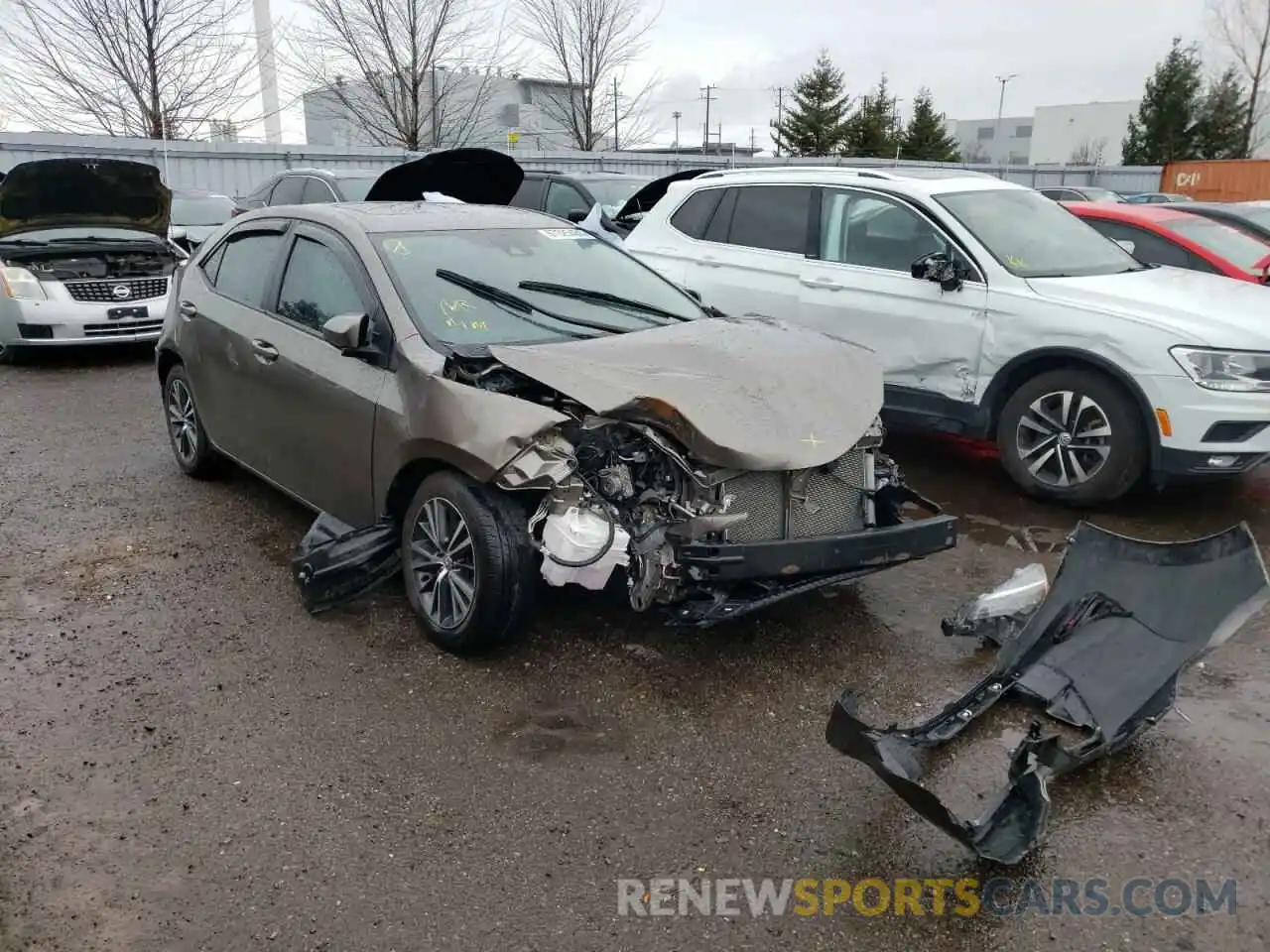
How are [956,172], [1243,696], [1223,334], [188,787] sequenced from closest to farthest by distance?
[188,787] → [1243,696] → [1223,334] → [956,172]

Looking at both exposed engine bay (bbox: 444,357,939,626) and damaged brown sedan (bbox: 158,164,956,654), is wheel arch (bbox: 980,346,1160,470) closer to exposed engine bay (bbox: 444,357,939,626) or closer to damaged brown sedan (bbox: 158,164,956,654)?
damaged brown sedan (bbox: 158,164,956,654)

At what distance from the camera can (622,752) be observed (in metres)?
3.49

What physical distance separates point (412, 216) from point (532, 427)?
1.84 m

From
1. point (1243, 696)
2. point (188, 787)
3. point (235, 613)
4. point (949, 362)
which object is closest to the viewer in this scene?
point (188, 787)

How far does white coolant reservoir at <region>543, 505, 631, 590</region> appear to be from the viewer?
145 inches

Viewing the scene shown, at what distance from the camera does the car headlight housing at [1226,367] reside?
5.27 meters

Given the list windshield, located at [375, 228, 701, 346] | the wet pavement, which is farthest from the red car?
windshield, located at [375, 228, 701, 346]

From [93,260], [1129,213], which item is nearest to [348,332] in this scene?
[93,260]

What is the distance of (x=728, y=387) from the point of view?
13.0 feet

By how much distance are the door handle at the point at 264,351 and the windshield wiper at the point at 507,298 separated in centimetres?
97

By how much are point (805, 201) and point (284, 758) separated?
5093mm

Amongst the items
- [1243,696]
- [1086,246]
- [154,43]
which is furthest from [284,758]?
[154,43]

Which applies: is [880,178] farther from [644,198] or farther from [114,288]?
[114,288]

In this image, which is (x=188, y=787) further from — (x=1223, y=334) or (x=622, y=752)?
(x=1223, y=334)
